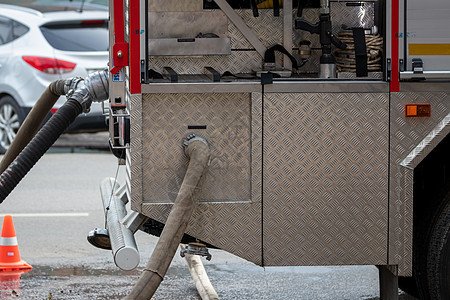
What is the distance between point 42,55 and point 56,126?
7.40m

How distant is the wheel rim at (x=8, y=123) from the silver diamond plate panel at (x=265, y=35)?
8.02 meters

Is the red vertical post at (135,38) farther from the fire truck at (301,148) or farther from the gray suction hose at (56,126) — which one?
the gray suction hose at (56,126)

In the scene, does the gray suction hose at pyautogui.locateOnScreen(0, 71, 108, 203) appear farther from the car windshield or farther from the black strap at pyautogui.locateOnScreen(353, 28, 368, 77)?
the car windshield

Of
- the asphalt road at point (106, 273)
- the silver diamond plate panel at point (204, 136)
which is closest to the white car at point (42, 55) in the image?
the asphalt road at point (106, 273)

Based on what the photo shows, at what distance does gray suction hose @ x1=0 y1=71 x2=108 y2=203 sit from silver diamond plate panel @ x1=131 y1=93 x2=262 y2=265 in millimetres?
705

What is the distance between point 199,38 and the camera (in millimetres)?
4922

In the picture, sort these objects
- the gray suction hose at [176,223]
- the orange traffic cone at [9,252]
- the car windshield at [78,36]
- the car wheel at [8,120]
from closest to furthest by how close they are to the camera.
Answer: the gray suction hose at [176,223] → the orange traffic cone at [9,252] → the car windshield at [78,36] → the car wheel at [8,120]

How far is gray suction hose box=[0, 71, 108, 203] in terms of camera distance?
4938mm

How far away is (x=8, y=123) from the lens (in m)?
A: 12.5

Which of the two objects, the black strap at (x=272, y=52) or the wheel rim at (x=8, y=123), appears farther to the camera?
the wheel rim at (x=8, y=123)

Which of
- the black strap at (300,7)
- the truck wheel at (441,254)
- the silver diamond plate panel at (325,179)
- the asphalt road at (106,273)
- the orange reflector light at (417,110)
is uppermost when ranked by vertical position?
the black strap at (300,7)

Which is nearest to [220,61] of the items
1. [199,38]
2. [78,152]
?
[199,38]

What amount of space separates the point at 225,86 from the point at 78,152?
9.01m

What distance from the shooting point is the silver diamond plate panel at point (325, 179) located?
14.9 ft
